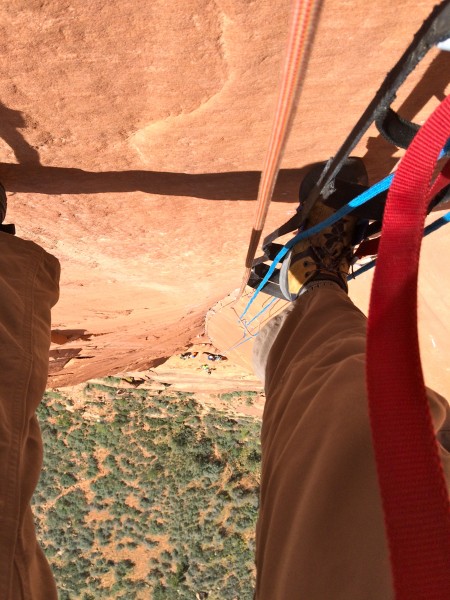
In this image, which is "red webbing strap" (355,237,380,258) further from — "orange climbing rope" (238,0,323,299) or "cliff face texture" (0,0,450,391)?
"orange climbing rope" (238,0,323,299)

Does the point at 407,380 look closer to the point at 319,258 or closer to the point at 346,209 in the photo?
the point at 346,209

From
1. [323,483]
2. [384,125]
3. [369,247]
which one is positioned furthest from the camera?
[369,247]

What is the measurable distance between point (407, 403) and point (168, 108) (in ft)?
2.47

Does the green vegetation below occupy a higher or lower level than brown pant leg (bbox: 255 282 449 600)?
higher

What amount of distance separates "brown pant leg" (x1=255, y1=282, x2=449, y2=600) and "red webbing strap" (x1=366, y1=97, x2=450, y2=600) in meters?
0.15

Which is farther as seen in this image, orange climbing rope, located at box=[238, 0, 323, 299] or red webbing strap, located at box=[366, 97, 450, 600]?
orange climbing rope, located at box=[238, 0, 323, 299]

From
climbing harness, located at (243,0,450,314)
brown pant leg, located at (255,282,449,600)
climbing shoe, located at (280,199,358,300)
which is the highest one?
climbing shoe, located at (280,199,358,300)

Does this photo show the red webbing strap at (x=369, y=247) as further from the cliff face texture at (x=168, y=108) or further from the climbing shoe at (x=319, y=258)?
the cliff face texture at (x=168, y=108)

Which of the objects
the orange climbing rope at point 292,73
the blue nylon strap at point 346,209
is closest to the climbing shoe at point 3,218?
the orange climbing rope at point 292,73

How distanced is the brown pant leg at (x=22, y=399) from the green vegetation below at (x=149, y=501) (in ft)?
19.7

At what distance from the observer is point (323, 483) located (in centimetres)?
68

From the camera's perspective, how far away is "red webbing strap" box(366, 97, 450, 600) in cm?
40

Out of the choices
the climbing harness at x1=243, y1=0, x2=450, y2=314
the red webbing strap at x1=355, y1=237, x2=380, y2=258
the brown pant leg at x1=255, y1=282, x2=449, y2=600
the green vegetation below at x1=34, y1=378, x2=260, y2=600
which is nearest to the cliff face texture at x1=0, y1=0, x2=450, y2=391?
the climbing harness at x1=243, y1=0, x2=450, y2=314

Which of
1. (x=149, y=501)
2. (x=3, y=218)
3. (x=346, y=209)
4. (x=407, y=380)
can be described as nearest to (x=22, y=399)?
(x=3, y=218)
